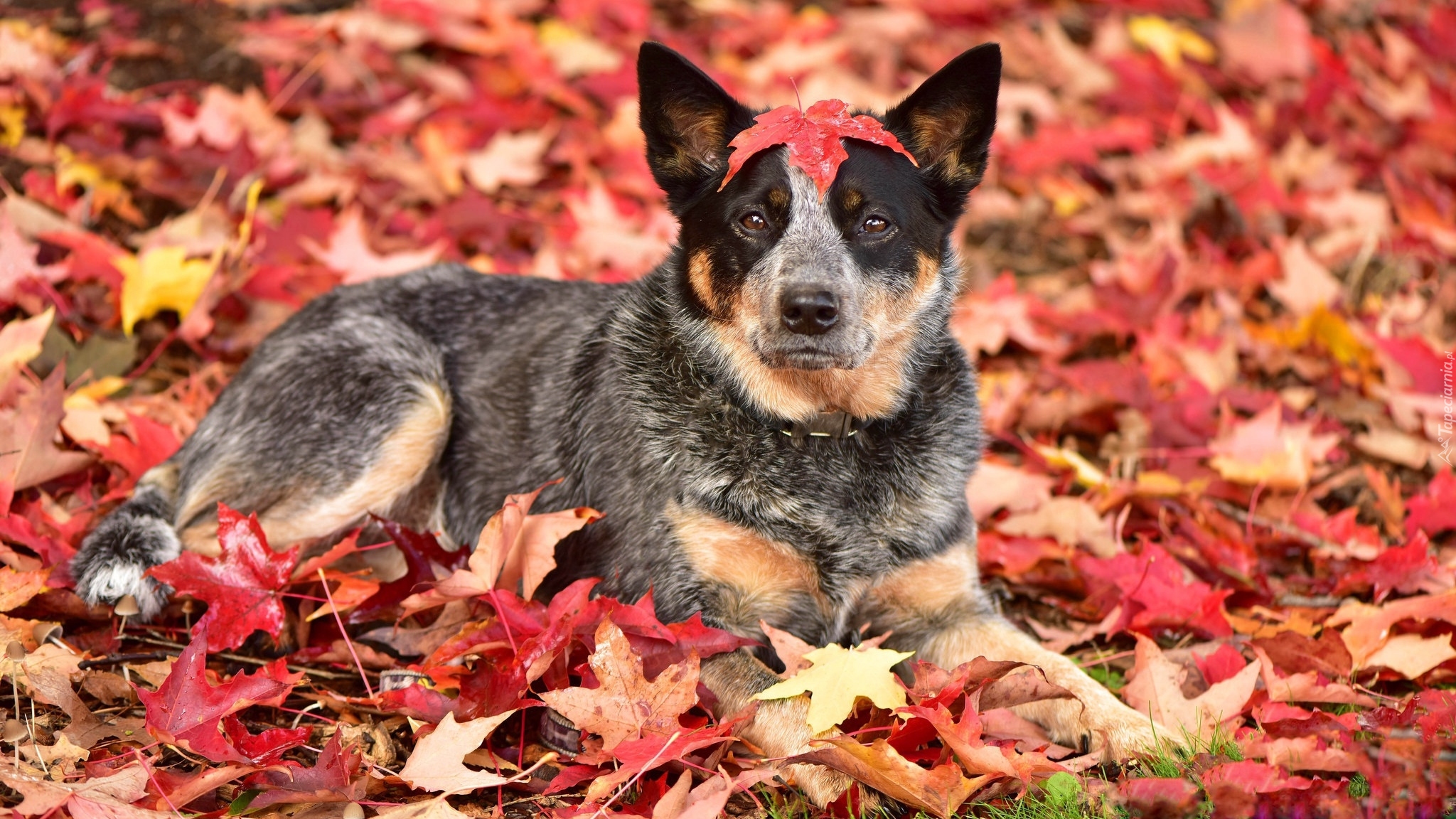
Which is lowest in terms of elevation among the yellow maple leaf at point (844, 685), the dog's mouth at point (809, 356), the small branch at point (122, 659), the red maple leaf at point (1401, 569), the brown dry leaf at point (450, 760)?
the small branch at point (122, 659)

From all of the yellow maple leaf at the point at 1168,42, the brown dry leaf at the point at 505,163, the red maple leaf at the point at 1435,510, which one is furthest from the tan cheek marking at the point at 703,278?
the yellow maple leaf at the point at 1168,42

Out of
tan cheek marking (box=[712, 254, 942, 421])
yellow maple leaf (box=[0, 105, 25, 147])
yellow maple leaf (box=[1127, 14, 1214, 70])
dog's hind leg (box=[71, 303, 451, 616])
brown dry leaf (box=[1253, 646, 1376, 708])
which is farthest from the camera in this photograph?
yellow maple leaf (box=[1127, 14, 1214, 70])

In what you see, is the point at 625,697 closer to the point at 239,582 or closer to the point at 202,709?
the point at 202,709

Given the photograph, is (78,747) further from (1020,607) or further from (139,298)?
(1020,607)

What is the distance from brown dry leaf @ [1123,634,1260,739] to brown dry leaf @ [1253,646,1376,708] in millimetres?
46

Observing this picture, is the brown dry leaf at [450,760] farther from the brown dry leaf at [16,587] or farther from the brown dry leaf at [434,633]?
the brown dry leaf at [16,587]

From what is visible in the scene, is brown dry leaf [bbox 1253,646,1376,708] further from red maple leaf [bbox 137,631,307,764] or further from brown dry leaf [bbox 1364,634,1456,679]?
red maple leaf [bbox 137,631,307,764]

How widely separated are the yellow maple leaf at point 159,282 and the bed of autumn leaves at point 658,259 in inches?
0.7

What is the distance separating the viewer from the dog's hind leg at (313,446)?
13.7 feet

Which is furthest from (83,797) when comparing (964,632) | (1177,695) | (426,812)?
(1177,695)

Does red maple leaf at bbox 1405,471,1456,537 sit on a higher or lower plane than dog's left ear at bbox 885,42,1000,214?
lower

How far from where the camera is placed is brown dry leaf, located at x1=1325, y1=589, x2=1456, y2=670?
3.67 meters

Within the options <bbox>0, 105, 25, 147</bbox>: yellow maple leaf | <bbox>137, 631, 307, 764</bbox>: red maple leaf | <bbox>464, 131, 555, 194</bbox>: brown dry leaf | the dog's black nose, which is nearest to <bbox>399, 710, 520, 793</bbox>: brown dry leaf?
<bbox>137, 631, 307, 764</bbox>: red maple leaf

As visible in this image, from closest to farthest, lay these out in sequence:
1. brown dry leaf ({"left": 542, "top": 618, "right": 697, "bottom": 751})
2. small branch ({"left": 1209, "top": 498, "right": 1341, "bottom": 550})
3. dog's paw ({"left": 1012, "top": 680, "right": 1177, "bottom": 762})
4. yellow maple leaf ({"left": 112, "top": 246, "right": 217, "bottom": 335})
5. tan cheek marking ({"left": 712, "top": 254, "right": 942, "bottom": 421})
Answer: brown dry leaf ({"left": 542, "top": 618, "right": 697, "bottom": 751})
dog's paw ({"left": 1012, "top": 680, "right": 1177, "bottom": 762})
tan cheek marking ({"left": 712, "top": 254, "right": 942, "bottom": 421})
small branch ({"left": 1209, "top": 498, "right": 1341, "bottom": 550})
yellow maple leaf ({"left": 112, "top": 246, "right": 217, "bottom": 335})
